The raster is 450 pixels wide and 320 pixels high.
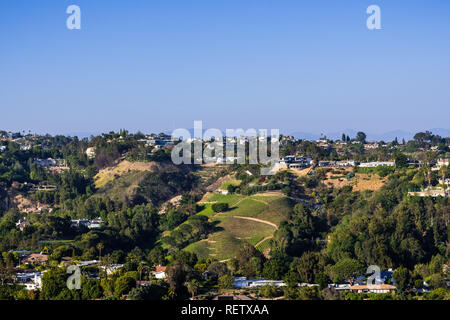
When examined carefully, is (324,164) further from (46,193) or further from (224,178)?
(46,193)

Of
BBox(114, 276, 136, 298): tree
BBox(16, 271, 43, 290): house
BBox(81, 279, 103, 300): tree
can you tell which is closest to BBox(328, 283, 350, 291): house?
BBox(114, 276, 136, 298): tree

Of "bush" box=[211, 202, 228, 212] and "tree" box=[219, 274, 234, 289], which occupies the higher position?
"bush" box=[211, 202, 228, 212]

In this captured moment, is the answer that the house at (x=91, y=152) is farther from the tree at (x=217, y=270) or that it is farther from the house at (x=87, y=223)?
the tree at (x=217, y=270)

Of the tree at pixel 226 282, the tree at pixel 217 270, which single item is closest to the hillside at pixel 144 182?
the tree at pixel 217 270

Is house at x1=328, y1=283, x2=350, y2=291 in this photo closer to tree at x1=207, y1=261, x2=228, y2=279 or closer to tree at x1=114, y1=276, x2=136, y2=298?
tree at x1=207, y1=261, x2=228, y2=279

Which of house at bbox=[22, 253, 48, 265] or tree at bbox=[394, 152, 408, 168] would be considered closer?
house at bbox=[22, 253, 48, 265]

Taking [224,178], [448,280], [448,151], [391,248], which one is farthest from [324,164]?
[448,280]
